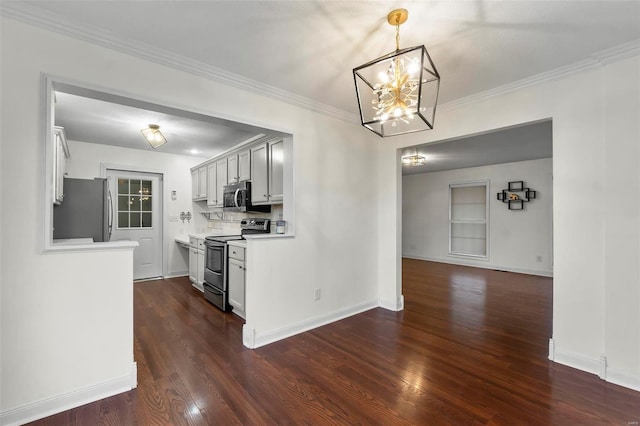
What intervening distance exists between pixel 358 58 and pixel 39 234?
255 centimetres

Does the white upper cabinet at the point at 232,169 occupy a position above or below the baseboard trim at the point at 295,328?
above

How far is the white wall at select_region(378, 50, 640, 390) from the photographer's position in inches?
85.2

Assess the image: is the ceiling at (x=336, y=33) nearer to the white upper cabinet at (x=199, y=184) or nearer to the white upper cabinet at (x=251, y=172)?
the white upper cabinet at (x=251, y=172)

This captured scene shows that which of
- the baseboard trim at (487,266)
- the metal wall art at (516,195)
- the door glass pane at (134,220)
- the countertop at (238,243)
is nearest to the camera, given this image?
the countertop at (238,243)

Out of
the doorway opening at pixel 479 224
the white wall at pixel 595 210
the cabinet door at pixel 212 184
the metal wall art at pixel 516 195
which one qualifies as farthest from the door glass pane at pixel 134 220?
the metal wall art at pixel 516 195

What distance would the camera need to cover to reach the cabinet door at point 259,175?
379 cm

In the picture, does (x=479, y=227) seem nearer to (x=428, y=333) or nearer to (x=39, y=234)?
(x=428, y=333)

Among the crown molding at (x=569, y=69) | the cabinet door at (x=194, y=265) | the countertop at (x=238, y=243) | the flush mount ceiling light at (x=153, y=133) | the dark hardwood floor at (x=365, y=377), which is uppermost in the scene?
the crown molding at (x=569, y=69)

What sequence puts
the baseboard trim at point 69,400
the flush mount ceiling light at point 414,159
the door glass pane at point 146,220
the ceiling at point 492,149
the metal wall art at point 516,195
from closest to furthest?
the baseboard trim at point 69,400
the ceiling at point 492,149
the door glass pane at point 146,220
the flush mount ceiling light at point 414,159
the metal wall art at point 516,195

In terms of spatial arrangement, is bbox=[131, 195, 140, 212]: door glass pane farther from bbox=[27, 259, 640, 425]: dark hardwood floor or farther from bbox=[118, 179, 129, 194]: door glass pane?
bbox=[27, 259, 640, 425]: dark hardwood floor

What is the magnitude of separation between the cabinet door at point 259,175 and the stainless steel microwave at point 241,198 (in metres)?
0.12

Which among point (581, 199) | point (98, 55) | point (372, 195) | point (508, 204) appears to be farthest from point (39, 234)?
point (508, 204)

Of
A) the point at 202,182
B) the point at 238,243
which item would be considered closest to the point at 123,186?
the point at 202,182

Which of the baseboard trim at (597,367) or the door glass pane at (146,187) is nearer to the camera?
the baseboard trim at (597,367)
